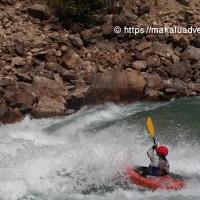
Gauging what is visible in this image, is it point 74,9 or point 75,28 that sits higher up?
point 74,9

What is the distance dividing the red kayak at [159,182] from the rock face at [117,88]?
4.27m

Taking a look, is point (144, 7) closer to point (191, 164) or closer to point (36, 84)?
point (36, 84)

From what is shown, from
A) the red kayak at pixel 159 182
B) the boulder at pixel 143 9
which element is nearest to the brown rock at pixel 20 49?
the boulder at pixel 143 9

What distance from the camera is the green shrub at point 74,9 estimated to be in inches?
666

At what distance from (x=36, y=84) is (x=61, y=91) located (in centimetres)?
71

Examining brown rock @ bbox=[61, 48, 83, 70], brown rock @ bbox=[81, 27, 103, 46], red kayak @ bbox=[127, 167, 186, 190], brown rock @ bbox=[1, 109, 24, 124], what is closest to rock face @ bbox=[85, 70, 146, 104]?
brown rock @ bbox=[61, 48, 83, 70]

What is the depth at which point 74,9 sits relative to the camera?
16844 millimetres

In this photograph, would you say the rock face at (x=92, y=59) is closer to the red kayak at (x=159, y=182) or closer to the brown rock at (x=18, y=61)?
the brown rock at (x=18, y=61)

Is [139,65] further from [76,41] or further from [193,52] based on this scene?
[76,41]

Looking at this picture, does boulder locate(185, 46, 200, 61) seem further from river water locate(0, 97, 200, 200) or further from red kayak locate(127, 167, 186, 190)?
red kayak locate(127, 167, 186, 190)

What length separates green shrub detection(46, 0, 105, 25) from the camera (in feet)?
55.5

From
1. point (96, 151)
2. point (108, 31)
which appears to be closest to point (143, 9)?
point (108, 31)

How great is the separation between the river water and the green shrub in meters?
4.44

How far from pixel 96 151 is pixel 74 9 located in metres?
6.98
